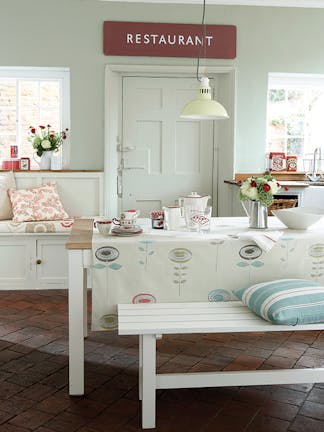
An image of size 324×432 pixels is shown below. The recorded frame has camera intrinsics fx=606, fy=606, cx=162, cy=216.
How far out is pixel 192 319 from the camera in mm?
3006

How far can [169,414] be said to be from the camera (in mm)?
3074

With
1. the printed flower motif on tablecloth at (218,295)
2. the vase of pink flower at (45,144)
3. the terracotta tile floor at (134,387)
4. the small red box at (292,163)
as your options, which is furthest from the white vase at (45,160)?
the printed flower motif on tablecloth at (218,295)

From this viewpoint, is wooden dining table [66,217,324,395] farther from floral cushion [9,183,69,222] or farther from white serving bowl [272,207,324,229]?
floral cushion [9,183,69,222]

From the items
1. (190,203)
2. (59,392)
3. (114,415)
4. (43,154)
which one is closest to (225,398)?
(114,415)

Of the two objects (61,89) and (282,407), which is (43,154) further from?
(282,407)

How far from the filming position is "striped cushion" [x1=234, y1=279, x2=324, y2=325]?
2.91 metres

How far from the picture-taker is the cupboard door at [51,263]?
5656mm

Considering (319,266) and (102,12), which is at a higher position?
(102,12)

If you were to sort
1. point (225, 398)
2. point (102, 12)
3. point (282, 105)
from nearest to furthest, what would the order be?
point (225, 398)
point (102, 12)
point (282, 105)

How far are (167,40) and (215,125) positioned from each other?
1.06 meters

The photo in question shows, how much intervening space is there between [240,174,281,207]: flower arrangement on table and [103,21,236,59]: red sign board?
2.96 meters

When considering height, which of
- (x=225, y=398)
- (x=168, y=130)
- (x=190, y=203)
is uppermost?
(x=168, y=130)

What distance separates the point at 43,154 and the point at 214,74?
2.04 m

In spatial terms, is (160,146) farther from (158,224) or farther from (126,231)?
(126,231)
